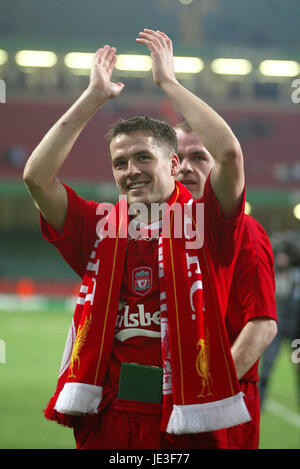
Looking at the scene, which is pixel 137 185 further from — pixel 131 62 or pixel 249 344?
pixel 131 62

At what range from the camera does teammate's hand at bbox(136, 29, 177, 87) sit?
1.86 metres

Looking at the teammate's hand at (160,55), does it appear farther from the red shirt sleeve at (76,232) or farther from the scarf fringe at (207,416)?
the scarf fringe at (207,416)

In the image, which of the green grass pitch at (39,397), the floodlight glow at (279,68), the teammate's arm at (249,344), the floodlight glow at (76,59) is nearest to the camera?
the teammate's arm at (249,344)

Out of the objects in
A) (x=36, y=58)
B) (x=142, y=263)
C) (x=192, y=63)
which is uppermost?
(x=36, y=58)

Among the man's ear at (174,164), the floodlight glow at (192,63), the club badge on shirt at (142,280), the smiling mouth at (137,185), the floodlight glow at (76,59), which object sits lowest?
the club badge on shirt at (142,280)

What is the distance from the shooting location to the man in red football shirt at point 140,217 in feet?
5.72

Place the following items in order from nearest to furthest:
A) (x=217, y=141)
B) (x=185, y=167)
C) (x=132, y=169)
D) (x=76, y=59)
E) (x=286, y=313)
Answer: (x=217, y=141), (x=132, y=169), (x=185, y=167), (x=286, y=313), (x=76, y=59)

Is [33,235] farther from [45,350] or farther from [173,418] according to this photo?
[173,418]

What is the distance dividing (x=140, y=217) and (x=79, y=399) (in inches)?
24.3

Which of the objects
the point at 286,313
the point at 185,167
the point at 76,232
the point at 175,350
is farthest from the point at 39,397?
the point at 175,350

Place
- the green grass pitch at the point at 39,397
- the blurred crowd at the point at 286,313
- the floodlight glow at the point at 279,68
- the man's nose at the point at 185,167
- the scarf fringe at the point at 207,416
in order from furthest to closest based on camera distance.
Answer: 1. the floodlight glow at the point at 279,68
2. the blurred crowd at the point at 286,313
3. the green grass pitch at the point at 39,397
4. the man's nose at the point at 185,167
5. the scarf fringe at the point at 207,416

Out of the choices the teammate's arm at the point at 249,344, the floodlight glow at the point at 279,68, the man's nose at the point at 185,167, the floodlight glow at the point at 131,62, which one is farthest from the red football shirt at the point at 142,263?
the floodlight glow at the point at 279,68

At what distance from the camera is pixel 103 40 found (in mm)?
24922

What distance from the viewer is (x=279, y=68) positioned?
979 inches
